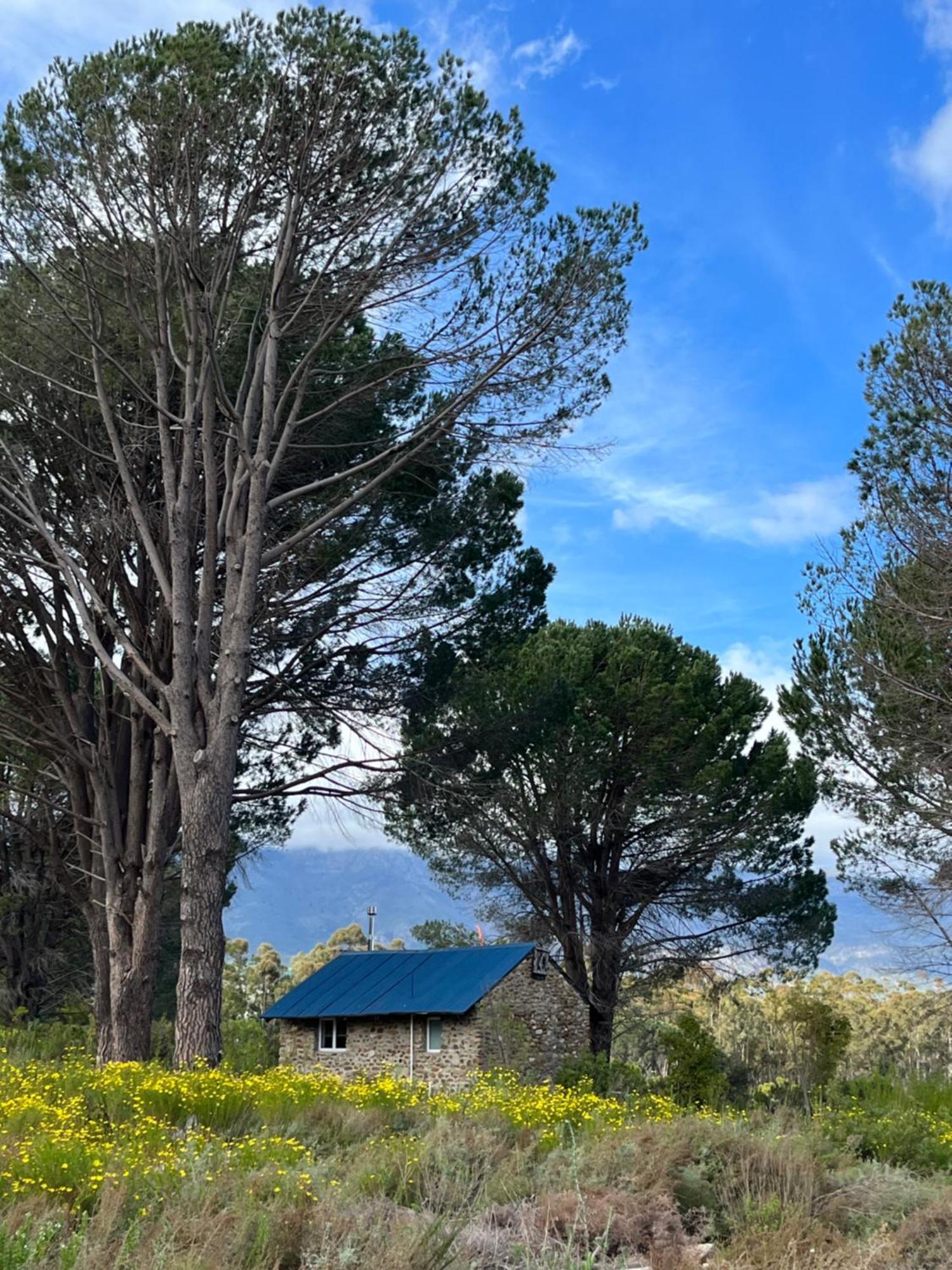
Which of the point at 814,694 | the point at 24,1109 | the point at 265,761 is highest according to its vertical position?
the point at 814,694

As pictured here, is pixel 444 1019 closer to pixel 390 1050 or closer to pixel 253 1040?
pixel 390 1050

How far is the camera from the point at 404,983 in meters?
25.6

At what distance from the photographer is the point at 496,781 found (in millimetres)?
16109

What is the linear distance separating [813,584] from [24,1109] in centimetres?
1342

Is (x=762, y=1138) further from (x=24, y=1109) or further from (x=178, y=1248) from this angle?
(x=24, y=1109)

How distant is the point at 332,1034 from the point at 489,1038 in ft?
15.1

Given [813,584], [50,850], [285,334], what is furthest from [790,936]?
[285,334]

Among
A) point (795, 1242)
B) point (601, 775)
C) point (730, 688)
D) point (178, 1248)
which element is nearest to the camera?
point (178, 1248)

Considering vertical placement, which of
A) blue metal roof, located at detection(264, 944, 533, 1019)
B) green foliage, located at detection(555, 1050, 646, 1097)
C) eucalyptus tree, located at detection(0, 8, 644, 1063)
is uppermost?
eucalyptus tree, located at detection(0, 8, 644, 1063)

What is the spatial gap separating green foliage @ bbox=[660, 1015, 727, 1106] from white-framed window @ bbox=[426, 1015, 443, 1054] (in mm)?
5918

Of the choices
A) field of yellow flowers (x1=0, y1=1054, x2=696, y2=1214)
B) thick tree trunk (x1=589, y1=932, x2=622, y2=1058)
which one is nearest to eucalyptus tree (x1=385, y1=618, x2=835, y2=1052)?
thick tree trunk (x1=589, y1=932, x2=622, y2=1058)

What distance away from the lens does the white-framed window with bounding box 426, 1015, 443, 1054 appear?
24062 millimetres

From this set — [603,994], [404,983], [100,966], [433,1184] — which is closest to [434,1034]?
[404,983]

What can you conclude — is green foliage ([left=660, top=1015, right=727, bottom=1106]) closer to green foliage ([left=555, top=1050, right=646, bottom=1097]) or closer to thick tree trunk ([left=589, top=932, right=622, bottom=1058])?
green foliage ([left=555, top=1050, right=646, bottom=1097])
